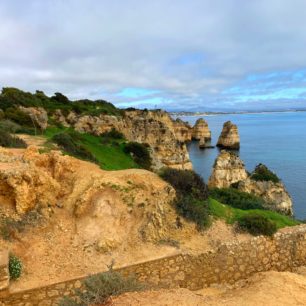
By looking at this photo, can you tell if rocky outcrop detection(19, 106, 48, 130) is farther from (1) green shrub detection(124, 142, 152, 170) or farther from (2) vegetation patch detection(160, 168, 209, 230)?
(2) vegetation patch detection(160, 168, 209, 230)

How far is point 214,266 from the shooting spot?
12.5m

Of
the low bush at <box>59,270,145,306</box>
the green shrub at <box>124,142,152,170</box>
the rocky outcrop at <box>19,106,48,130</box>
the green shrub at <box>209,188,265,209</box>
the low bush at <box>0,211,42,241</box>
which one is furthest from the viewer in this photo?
the green shrub at <box>124,142,152,170</box>

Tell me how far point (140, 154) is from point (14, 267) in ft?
70.2

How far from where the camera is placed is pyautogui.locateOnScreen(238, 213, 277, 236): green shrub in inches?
532

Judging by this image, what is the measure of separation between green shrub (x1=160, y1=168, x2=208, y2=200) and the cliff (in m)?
15.6

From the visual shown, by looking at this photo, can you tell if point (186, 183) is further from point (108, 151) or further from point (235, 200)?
point (108, 151)

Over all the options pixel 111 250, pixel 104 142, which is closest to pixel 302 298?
pixel 111 250

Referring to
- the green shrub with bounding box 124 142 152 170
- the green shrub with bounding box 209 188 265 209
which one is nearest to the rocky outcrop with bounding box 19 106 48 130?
the green shrub with bounding box 124 142 152 170

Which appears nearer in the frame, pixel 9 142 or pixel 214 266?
pixel 214 266

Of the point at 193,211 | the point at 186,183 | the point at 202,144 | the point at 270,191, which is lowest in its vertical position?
the point at 270,191

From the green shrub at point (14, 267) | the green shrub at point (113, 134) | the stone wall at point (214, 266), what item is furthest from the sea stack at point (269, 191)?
the green shrub at point (14, 267)

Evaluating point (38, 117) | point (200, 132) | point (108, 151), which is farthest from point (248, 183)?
point (200, 132)

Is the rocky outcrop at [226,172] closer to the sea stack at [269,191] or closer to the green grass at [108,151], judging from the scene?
the sea stack at [269,191]

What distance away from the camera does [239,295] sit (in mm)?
9578
